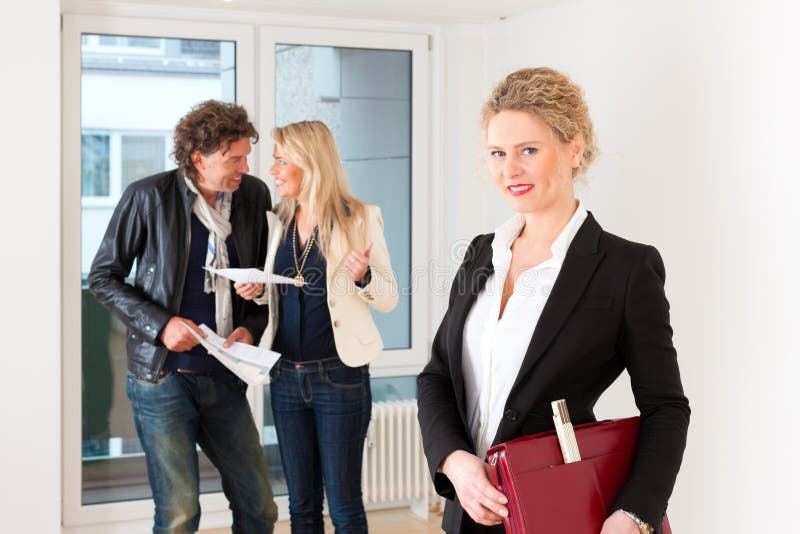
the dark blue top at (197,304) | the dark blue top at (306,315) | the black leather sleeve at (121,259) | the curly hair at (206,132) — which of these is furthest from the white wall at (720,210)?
the black leather sleeve at (121,259)

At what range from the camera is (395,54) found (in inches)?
164

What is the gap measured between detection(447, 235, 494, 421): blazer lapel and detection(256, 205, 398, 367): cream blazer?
101 cm

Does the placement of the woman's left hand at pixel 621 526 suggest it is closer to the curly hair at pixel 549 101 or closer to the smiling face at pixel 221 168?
the curly hair at pixel 549 101

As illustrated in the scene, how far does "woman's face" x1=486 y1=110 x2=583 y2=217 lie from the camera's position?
162 cm

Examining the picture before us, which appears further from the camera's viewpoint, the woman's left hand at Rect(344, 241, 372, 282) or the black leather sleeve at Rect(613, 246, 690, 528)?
the woman's left hand at Rect(344, 241, 372, 282)

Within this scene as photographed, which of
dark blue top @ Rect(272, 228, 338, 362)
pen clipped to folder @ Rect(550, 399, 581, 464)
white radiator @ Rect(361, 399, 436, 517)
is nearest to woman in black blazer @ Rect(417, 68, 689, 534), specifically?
pen clipped to folder @ Rect(550, 399, 581, 464)

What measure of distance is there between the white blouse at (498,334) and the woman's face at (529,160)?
0.25 ft

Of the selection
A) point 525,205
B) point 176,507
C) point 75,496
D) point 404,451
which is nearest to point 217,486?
point 75,496

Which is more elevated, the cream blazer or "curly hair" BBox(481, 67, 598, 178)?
"curly hair" BBox(481, 67, 598, 178)

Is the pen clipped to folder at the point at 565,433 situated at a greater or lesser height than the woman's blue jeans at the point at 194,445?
greater

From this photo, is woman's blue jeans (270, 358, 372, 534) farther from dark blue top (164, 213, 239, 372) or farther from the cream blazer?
dark blue top (164, 213, 239, 372)

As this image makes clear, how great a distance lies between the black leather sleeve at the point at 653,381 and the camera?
147cm

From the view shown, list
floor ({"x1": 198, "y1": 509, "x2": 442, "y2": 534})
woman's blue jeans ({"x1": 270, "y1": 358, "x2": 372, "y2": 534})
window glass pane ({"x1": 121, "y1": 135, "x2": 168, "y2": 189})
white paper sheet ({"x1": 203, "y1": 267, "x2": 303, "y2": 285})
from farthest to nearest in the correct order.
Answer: floor ({"x1": 198, "y1": 509, "x2": 442, "y2": 534}) < window glass pane ({"x1": 121, "y1": 135, "x2": 168, "y2": 189}) < woman's blue jeans ({"x1": 270, "y1": 358, "x2": 372, "y2": 534}) < white paper sheet ({"x1": 203, "y1": 267, "x2": 303, "y2": 285})

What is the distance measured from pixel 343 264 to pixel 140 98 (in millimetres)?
1654
